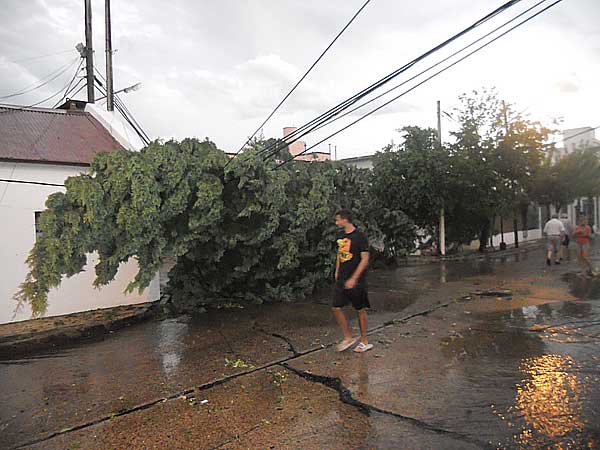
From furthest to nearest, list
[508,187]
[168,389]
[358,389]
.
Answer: [508,187] → [168,389] → [358,389]

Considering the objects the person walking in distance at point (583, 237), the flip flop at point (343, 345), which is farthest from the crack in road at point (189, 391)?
the person walking in distance at point (583, 237)

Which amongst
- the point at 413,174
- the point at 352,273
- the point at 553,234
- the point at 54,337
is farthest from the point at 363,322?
the point at 413,174

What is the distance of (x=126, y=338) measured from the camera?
7.55 m

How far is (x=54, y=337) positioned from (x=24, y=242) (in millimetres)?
2112

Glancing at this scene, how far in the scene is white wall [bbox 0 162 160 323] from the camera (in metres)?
8.62

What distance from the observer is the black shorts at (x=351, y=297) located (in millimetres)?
5723

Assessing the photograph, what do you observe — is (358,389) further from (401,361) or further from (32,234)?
(32,234)

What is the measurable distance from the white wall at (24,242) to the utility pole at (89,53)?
28.3 feet

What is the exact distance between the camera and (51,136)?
1008 cm

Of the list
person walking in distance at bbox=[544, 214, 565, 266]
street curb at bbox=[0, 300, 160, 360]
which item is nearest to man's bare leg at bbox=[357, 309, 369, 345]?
street curb at bbox=[0, 300, 160, 360]

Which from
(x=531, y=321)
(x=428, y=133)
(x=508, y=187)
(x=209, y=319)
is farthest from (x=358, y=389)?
(x=508, y=187)

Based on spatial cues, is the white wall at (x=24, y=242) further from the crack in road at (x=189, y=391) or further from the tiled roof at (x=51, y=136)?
the crack in road at (x=189, y=391)

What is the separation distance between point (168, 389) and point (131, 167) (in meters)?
Answer: 3.32

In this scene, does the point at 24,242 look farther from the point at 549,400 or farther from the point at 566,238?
the point at 566,238
